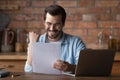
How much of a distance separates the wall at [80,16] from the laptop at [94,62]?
5.10ft

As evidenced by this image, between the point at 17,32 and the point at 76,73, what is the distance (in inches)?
69.4

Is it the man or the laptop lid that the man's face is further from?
the laptop lid

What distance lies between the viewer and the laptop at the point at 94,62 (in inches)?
76.7

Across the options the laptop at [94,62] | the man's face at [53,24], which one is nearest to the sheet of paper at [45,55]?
the laptop at [94,62]

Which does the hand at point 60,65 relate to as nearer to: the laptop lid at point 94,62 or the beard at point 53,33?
the laptop lid at point 94,62

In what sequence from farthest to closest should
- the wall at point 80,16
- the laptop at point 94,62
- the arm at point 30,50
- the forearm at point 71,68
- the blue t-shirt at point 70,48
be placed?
1. the wall at point 80,16
2. the blue t-shirt at point 70,48
3. the arm at point 30,50
4. the forearm at point 71,68
5. the laptop at point 94,62

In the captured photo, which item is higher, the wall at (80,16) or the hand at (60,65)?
the wall at (80,16)

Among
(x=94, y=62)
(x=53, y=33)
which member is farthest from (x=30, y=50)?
(x=94, y=62)

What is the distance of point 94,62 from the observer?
198cm

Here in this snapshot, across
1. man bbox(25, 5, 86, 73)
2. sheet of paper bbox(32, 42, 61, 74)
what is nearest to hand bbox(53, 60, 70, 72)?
sheet of paper bbox(32, 42, 61, 74)

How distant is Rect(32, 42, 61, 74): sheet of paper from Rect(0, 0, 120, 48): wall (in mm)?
1570

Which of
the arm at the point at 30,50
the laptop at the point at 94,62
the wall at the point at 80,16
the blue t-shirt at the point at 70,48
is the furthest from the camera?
the wall at the point at 80,16

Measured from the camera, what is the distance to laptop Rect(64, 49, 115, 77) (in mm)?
1949

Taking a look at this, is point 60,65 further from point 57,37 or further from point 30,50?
point 57,37
